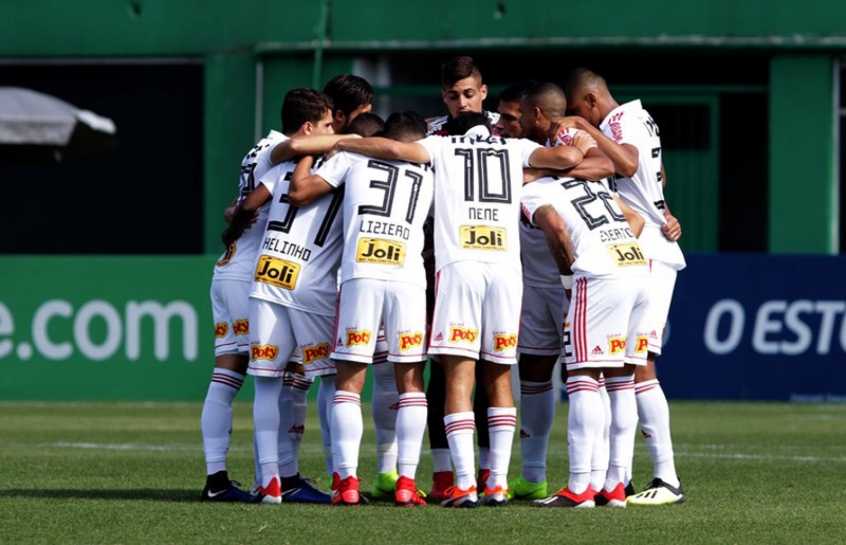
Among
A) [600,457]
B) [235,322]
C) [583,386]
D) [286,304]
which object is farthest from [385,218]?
[600,457]

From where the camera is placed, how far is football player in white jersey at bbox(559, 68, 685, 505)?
28.1 ft

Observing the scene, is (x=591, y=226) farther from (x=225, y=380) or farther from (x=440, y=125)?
(x=225, y=380)

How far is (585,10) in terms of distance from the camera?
78.0 ft

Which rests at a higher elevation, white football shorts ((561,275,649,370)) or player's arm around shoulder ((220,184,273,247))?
player's arm around shoulder ((220,184,273,247))

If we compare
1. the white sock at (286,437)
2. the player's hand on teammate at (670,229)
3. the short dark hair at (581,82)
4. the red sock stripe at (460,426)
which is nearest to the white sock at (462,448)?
the red sock stripe at (460,426)

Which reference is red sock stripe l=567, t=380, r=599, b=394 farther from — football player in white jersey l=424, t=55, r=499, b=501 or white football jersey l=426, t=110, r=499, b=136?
white football jersey l=426, t=110, r=499, b=136

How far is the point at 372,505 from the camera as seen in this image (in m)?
8.20

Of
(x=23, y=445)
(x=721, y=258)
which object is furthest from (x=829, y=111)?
(x=23, y=445)

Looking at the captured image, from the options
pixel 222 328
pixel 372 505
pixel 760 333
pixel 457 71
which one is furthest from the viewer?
pixel 760 333

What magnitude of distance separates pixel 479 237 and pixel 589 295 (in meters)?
0.61

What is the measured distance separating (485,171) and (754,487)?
8.53 feet

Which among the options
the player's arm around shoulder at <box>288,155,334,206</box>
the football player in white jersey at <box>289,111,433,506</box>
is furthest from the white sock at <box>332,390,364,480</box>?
the player's arm around shoulder at <box>288,155,334,206</box>

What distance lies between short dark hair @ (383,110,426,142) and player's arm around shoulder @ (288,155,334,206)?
0.41m

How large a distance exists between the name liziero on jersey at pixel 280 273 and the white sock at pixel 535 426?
1395mm
